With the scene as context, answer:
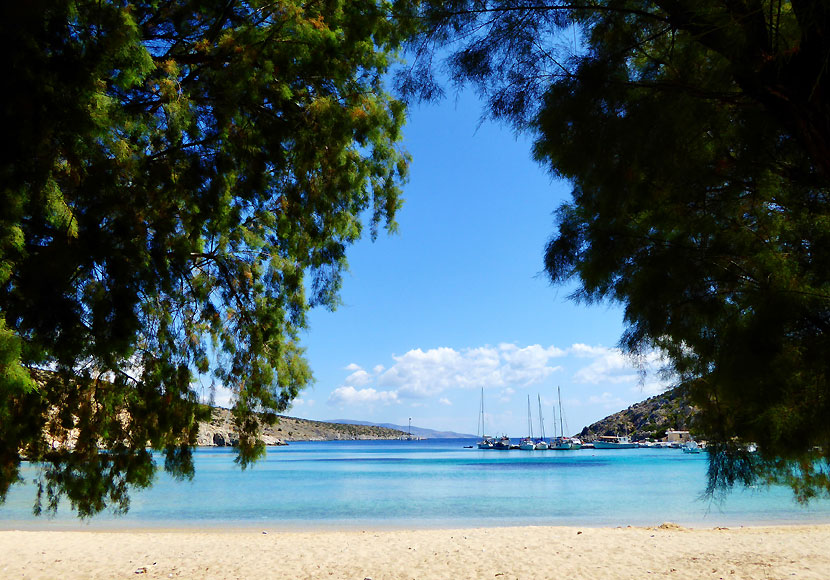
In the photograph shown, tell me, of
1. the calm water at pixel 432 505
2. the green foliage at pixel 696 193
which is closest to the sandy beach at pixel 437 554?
the calm water at pixel 432 505

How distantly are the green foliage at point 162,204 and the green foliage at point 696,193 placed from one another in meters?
1.41

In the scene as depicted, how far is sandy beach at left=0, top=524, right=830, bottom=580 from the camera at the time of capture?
27.9ft

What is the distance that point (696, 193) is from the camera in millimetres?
3299

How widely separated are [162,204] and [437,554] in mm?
8338

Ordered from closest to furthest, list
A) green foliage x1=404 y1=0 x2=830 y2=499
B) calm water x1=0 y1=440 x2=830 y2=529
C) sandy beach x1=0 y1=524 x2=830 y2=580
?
green foliage x1=404 y1=0 x2=830 y2=499 < sandy beach x1=0 y1=524 x2=830 y2=580 < calm water x1=0 y1=440 x2=830 y2=529

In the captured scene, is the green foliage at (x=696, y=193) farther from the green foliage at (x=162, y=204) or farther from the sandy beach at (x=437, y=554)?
the sandy beach at (x=437, y=554)

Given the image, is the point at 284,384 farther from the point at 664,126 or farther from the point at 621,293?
the point at 664,126

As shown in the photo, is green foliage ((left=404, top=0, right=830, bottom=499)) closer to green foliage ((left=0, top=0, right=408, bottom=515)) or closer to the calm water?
green foliage ((left=0, top=0, right=408, bottom=515))

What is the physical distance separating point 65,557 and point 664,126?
1193cm

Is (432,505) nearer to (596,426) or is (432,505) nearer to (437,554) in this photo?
(437,554)

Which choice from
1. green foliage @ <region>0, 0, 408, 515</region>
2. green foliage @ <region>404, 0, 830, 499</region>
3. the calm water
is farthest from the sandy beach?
green foliage @ <region>404, 0, 830, 499</region>

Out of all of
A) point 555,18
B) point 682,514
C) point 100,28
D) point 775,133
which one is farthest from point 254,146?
point 682,514

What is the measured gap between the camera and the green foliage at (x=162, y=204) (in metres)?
2.92

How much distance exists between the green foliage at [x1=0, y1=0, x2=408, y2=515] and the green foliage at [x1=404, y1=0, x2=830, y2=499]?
1.41 m
